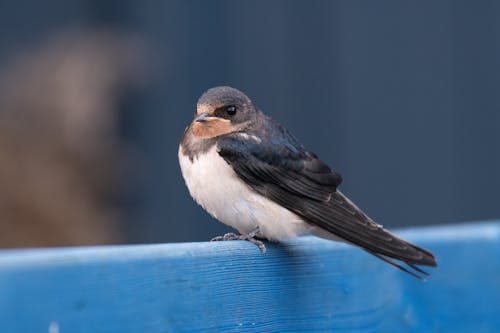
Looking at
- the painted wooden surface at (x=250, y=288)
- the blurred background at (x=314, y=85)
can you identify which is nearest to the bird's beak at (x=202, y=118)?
the painted wooden surface at (x=250, y=288)

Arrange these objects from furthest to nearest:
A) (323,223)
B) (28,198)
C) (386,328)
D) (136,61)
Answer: (136,61) < (28,198) < (323,223) < (386,328)

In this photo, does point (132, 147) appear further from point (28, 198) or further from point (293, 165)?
point (293, 165)

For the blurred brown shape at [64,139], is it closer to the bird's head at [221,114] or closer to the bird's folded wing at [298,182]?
the bird's head at [221,114]

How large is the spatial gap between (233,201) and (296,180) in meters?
0.21

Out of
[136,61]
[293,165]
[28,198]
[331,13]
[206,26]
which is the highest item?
[331,13]

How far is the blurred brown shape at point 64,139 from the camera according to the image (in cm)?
522

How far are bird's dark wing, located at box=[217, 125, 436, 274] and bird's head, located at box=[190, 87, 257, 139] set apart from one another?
0.07 metres

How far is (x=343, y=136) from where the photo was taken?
19.0ft

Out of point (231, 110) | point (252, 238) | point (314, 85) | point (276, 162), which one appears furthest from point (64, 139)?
point (252, 238)

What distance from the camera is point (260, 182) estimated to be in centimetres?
288

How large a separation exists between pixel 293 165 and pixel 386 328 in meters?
0.55

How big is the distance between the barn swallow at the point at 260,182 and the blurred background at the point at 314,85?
2.57m

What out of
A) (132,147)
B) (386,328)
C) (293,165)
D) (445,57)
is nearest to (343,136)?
(445,57)

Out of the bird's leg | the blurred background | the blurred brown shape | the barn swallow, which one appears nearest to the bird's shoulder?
the barn swallow
